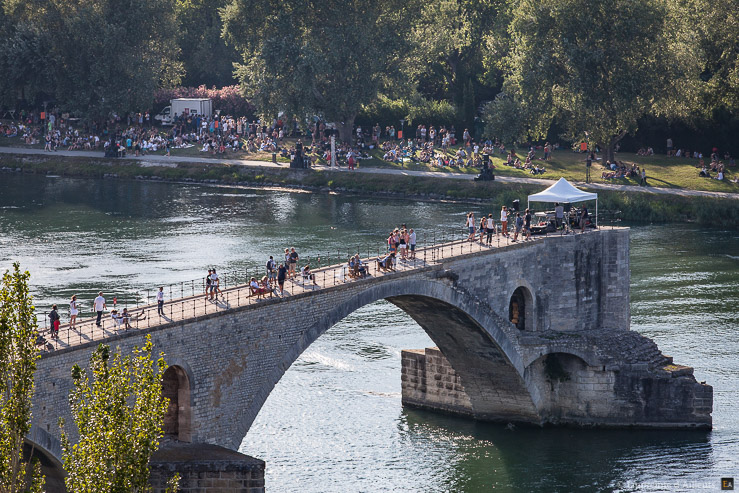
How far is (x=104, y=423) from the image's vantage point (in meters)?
35.4

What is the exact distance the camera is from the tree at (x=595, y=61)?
115m

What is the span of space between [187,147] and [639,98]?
4921 cm

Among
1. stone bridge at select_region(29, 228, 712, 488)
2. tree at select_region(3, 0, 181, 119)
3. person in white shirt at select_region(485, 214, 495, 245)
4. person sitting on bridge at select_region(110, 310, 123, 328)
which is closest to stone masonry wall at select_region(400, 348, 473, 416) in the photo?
stone bridge at select_region(29, 228, 712, 488)

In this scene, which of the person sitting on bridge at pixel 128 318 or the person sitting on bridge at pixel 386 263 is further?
the person sitting on bridge at pixel 386 263

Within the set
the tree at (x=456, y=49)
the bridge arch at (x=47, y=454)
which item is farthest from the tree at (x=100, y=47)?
the bridge arch at (x=47, y=454)

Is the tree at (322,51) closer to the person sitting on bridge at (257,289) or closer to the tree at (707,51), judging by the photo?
the tree at (707,51)

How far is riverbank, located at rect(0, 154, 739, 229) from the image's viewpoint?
11294 cm

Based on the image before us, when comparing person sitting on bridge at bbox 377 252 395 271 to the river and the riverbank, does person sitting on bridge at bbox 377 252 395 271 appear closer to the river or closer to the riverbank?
the river

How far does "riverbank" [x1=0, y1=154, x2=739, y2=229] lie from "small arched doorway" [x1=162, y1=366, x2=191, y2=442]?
191 feet

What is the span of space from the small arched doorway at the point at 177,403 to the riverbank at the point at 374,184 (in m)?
58.1

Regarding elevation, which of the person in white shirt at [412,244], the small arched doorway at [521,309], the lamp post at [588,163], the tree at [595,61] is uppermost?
the tree at [595,61]

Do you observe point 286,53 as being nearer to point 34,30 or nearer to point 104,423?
point 34,30

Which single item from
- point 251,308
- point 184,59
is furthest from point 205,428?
point 184,59

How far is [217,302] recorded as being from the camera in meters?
52.4
